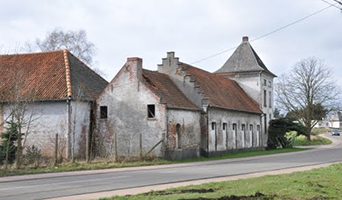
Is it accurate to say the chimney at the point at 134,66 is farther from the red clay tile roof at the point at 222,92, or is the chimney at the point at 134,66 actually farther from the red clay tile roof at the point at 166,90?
the red clay tile roof at the point at 222,92

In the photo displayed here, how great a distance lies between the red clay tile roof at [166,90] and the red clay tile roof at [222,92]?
169cm

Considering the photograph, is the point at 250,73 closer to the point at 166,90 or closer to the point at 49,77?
the point at 166,90

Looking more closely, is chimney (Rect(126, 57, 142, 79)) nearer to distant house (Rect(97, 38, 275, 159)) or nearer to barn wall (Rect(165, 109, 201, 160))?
distant house (Rect(97, 38, 275, 159))

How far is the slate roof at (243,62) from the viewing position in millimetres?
47688

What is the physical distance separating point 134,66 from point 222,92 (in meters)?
12.2

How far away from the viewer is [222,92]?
1560 inches

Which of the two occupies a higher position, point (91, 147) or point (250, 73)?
point (250, 73)

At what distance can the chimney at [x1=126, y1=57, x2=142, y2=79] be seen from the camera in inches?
1179

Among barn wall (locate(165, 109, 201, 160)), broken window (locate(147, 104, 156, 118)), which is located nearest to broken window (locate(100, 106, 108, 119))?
broken window (locate(147, 104, 156, 118))

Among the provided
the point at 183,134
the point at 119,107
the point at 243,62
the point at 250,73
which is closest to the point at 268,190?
the point at 183,134

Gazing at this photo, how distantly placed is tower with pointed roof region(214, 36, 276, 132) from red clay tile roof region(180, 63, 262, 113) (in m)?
0.78

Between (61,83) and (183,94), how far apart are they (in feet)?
32.0

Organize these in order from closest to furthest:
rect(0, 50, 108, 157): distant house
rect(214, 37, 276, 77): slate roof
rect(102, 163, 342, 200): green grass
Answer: rect(102, 163, 342, 200): green grass, rect(0, 50, 108, 157): distant house, rect(214, 37, 276, 77): slate roof

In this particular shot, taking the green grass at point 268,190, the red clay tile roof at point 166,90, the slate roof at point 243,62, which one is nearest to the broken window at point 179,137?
the red clay tile roof at point 166,90
